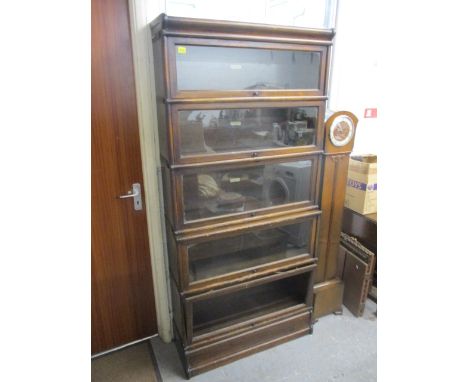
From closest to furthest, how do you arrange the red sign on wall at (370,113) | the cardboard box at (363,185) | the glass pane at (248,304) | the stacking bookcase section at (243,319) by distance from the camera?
1. the stacking bookcase section at (243,319)
2. the glass pane at (248,304)
3. the cardboard box at (363,185)
4. the red sign on wall at (370,113)

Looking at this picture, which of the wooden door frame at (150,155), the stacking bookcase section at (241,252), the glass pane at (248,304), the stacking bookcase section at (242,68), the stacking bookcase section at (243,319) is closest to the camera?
the stacking bookcase section at (242,68)

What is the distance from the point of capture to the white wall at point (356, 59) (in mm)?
1977

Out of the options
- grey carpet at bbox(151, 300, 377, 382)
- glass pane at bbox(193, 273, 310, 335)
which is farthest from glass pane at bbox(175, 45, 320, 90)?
grey carpet at bbox(151, 300, 377, 382)

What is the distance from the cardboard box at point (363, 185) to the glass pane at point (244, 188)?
0.48 metres

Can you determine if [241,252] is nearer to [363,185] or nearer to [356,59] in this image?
[363,185]

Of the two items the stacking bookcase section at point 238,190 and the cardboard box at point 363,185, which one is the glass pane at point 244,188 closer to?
the stacking bookcase section at point 238,190

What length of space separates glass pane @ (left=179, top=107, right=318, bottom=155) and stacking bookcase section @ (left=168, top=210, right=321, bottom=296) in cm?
40

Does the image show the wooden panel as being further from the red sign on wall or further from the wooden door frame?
the red sign on wall

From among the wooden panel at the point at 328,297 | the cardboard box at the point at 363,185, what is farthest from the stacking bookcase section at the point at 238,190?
the wooden panel at the point at 328,297

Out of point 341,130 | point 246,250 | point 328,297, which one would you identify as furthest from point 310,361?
point 341,130

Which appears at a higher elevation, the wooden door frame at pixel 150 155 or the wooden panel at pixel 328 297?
the wooden door frame at pixel 150 155
